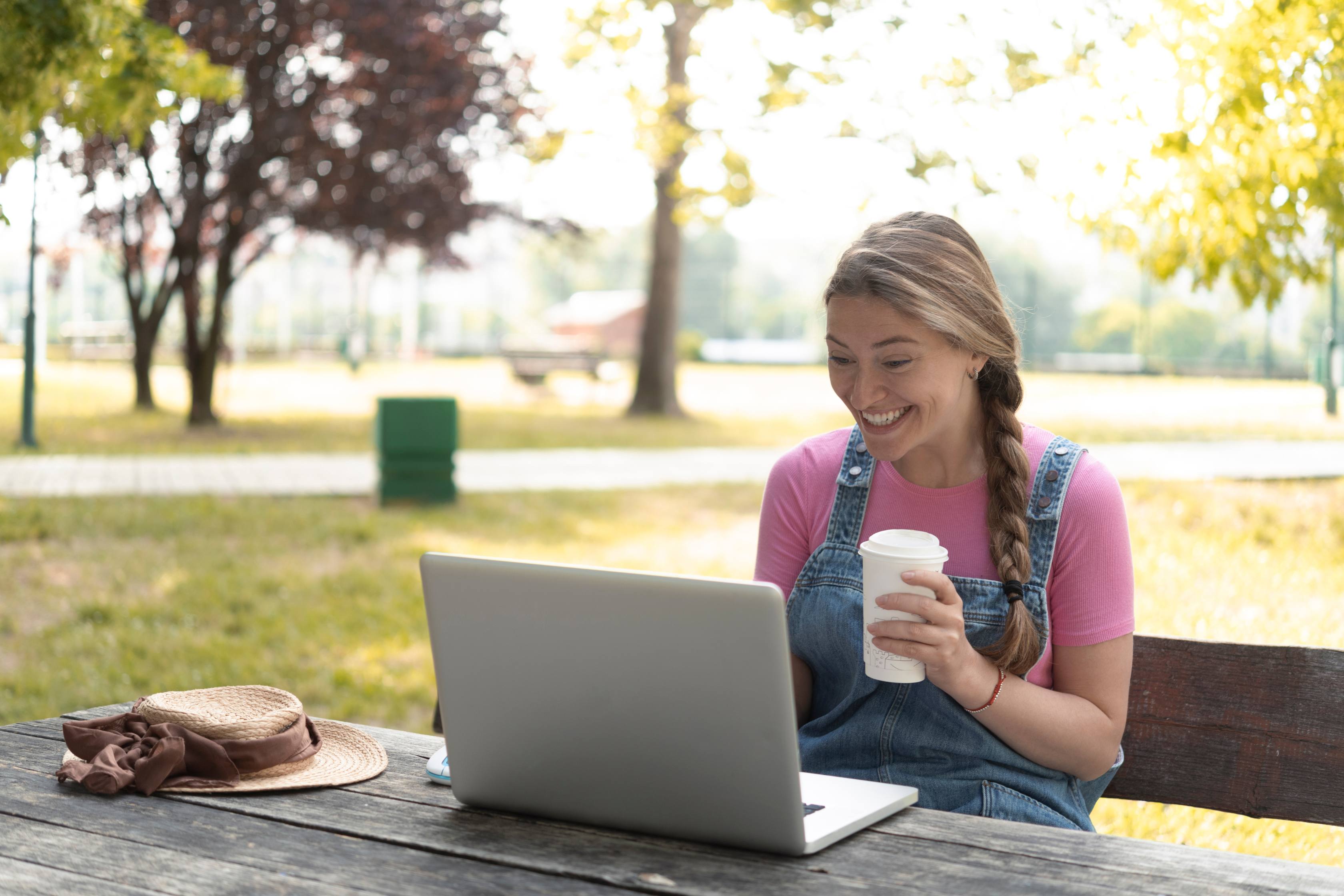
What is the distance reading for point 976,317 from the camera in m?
2.11

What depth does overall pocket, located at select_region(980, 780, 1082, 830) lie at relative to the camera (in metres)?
1.95

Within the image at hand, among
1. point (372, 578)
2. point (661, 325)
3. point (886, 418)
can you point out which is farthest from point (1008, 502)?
point (661, 325)

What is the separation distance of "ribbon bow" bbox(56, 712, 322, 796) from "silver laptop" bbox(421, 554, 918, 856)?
0.33m

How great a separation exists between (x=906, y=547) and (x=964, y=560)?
1.77 feet

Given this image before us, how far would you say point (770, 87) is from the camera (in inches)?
415

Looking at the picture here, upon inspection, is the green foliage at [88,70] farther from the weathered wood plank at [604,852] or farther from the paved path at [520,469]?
the paved path at [520,469]

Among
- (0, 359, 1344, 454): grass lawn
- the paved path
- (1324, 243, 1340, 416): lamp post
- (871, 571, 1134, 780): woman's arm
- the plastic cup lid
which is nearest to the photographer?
the plastic cup lid

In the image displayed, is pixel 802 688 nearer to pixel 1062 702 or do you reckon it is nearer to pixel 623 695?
pixel 1062 702

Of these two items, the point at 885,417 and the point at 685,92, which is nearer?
the point at 885,417

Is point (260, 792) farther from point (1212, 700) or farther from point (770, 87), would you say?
point (770, 87)

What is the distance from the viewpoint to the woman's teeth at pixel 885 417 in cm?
207

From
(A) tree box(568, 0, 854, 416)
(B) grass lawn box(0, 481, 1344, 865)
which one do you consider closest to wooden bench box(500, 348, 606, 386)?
(A) tree box(568, 0, 854, 416)

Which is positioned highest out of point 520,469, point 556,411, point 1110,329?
point 1110,329

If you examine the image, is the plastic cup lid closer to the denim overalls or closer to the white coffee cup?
the white coffee cup
